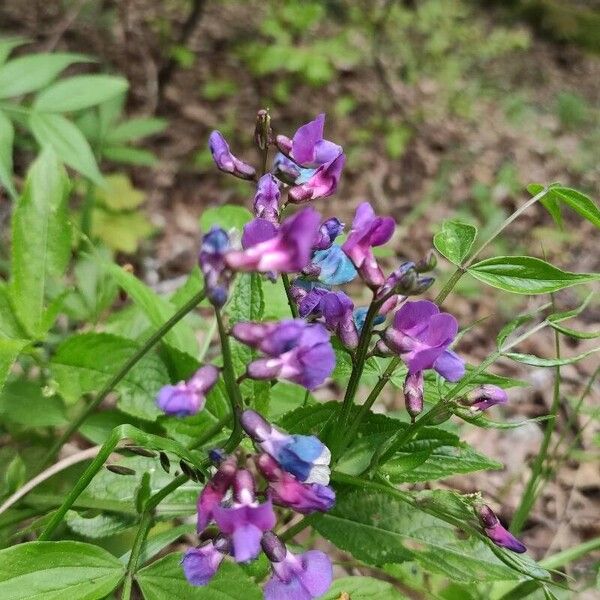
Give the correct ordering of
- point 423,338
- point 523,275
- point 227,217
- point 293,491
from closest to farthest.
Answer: point 293,491
point 423,338
point 523,275
point 227,217

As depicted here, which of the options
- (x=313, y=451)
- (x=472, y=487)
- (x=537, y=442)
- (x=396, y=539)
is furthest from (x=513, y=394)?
(x=313, y=451)

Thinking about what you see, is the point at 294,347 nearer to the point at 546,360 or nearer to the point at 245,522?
the point at 245,522

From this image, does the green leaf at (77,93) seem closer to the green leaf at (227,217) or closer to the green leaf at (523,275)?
the green leaf at (227,217)

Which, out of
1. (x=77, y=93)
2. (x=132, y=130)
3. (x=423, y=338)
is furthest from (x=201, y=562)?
(x=132, y=130)

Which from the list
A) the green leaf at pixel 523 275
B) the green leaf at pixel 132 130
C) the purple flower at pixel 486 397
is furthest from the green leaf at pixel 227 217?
the green leaf at pixel 132 130

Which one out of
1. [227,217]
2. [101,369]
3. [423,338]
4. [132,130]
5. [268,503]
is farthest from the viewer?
[132,130]

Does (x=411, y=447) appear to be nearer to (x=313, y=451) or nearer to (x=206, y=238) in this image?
(x=313, y=451)

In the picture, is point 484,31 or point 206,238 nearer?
point 206,238

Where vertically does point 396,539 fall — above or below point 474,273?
below
